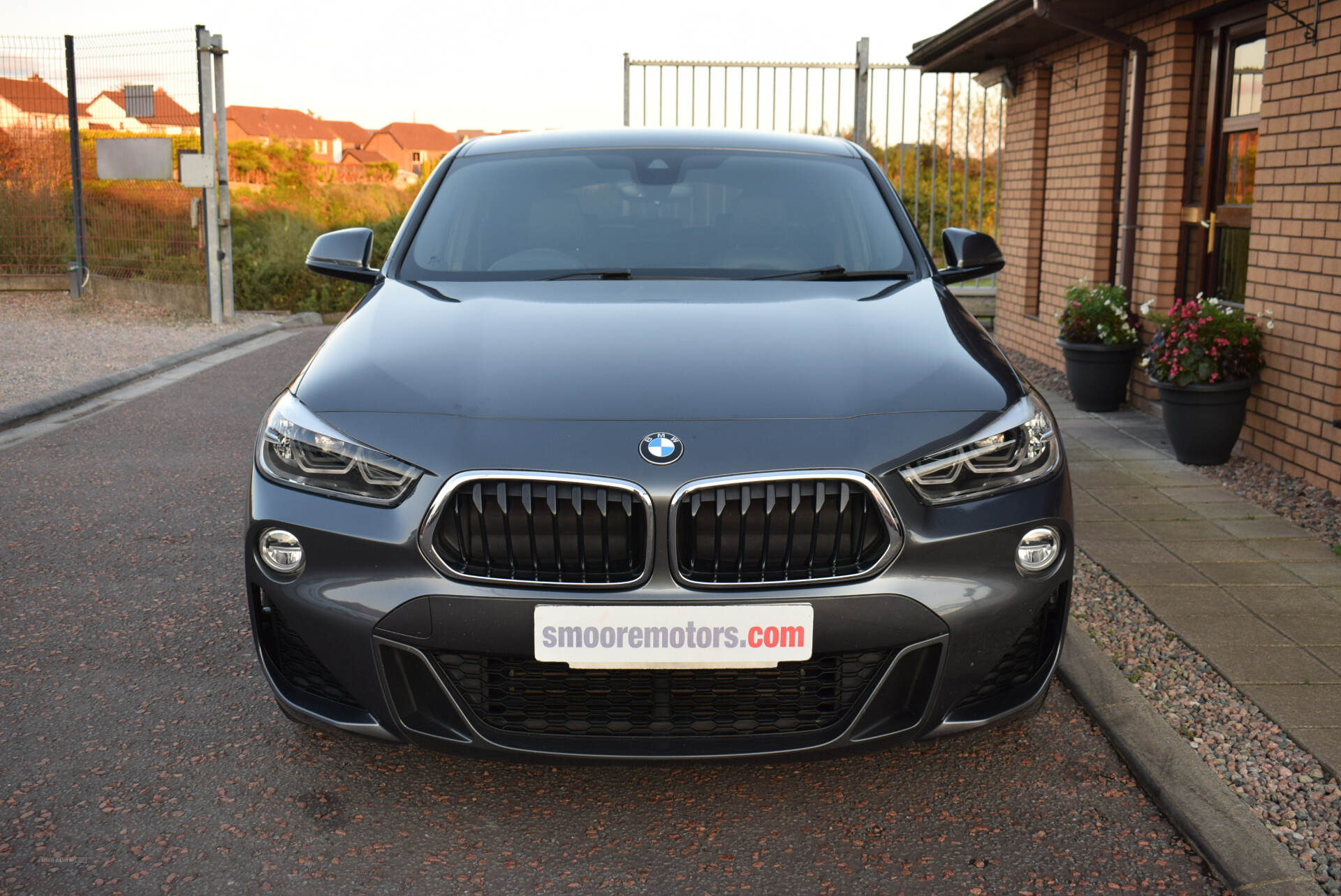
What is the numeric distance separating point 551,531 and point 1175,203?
→ 22.4 feet

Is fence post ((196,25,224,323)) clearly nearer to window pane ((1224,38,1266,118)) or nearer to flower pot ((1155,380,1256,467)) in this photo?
window pane ((1224,38,1266,118))

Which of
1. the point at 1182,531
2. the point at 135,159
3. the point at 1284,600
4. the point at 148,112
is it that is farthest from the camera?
the point at 135,159

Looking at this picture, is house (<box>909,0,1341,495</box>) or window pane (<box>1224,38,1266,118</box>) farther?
window pane (<box>1224,38,1266,118</box>)

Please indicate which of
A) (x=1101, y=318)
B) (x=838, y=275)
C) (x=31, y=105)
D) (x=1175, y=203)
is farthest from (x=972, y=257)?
(x=31, y=105)

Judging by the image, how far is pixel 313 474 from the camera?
2.66 m

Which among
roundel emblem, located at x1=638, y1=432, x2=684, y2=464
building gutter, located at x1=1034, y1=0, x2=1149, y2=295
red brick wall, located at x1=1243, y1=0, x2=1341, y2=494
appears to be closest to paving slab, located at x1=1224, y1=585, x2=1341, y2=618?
red brick wall, located at x1=1243, y1=0, x2=1341, y2=494

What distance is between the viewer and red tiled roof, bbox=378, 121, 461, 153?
4968 inches

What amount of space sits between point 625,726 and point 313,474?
0.85 m

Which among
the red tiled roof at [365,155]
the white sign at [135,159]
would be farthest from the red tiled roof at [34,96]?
the red tiled roof at [365,155]

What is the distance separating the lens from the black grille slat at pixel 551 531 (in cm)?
246

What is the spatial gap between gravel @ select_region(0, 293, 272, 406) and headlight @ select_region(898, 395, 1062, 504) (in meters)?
7.57

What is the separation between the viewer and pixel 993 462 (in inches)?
105

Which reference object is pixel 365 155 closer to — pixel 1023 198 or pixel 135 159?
pixel 135 159

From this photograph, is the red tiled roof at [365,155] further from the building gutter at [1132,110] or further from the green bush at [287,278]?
the building gutter at [1132,110]
